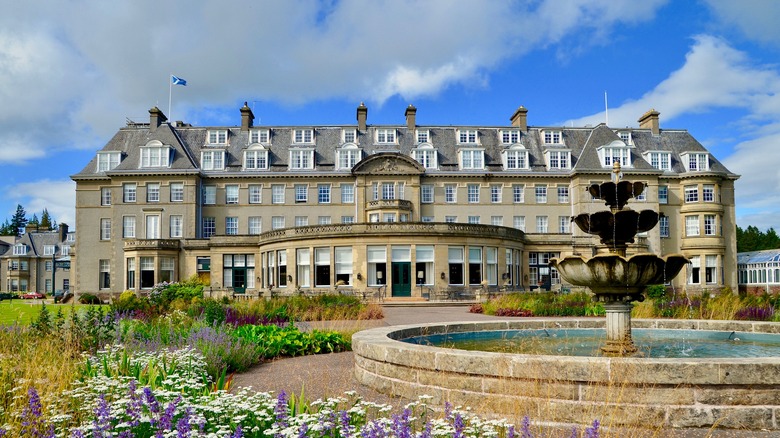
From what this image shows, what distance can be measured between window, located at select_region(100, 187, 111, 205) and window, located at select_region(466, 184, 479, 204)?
31.2 metres

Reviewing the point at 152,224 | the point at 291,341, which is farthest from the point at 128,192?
the point at 291,341

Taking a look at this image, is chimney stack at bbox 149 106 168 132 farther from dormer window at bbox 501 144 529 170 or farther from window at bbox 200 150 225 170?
dormer window at bbox 501 144 529 170

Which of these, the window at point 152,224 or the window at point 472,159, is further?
the window at point 472,159

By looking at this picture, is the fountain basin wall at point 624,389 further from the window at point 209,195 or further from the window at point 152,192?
the window at point 152,192

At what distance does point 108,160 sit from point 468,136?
32.0 metres

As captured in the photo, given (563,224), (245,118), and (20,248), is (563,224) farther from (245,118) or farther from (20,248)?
(20,248)

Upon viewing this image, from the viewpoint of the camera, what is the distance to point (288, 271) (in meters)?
42.1

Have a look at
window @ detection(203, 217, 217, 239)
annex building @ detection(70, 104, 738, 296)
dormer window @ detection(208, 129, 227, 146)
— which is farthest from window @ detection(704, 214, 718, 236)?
dormer window @ detection(208, 129, 227, 146)

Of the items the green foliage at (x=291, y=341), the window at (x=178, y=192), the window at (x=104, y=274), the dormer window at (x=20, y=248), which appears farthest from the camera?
the dormer window at (x=20, y=248)

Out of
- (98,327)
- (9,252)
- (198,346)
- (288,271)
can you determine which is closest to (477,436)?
(198,346)

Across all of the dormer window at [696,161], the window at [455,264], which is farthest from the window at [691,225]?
the window at [455,264]

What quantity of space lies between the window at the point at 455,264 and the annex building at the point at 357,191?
7622mm

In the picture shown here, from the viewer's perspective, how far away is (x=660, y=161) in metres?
52.7

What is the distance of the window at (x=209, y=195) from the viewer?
5106 cm
